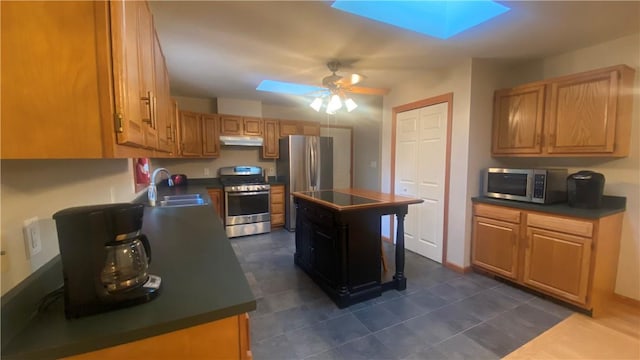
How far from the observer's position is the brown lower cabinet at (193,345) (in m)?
0.77

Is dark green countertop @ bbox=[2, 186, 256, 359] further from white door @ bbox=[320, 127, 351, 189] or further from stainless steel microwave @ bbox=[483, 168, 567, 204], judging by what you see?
white door @ bbox=[320, 127, 351, 189]

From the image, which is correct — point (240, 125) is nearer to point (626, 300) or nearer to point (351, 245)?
point (351, 245)

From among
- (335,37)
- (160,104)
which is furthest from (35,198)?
(335,37)

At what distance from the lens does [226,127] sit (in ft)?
15.4

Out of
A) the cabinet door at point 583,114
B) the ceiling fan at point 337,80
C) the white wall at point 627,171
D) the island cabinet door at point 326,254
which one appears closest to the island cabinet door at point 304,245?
the island cabinet door at point 326,254

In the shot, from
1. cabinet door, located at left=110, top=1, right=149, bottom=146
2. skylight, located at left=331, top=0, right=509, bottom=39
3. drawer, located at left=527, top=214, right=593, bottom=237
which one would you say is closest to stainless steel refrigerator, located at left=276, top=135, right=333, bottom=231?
skylight, located at left=331, top=0, right=509, bottom=39

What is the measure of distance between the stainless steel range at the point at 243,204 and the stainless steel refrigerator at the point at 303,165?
383 mm

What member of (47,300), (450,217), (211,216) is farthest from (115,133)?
(450,217)

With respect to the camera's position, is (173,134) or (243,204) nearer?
(173,134)

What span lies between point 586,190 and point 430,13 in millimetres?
2080

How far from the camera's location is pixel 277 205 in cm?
495

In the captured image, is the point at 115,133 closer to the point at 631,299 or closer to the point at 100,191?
the point at 100,191

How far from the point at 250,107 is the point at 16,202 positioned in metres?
4.33

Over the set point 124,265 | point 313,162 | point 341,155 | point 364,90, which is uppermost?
point 364,90
